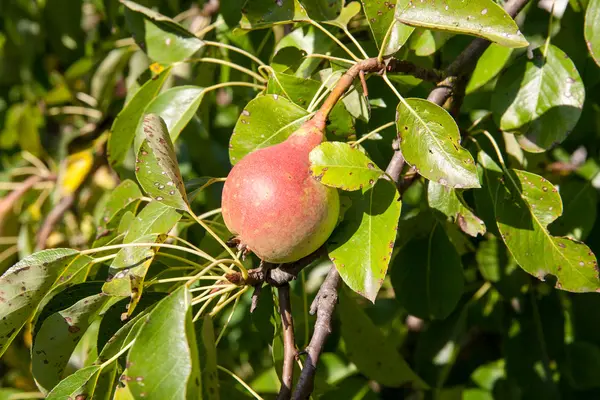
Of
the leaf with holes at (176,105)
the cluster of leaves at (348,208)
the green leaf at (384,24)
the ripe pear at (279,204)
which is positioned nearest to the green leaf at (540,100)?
the cluster of leaves at (348,208)

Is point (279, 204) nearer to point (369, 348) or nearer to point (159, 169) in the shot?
point (159, 169)

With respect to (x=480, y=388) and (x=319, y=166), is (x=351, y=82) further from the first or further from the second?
(x=480, y=388)

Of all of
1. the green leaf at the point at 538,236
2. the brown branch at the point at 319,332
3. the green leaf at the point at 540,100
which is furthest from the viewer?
the green leaf at the point at 540,100

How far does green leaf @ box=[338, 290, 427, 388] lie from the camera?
115 cm

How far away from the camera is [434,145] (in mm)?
790

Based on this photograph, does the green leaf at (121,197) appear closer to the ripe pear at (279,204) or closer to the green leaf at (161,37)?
the green leaf at (161,37)

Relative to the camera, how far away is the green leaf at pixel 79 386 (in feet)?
2.62

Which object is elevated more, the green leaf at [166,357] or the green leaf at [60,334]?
the green leaf at [166,357]

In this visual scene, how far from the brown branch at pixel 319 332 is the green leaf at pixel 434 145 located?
19cm

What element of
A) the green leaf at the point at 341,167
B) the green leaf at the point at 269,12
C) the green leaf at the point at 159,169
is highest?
the green leaf at the point at 269,12

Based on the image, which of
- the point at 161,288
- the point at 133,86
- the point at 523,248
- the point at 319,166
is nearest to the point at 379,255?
the point at 319,166

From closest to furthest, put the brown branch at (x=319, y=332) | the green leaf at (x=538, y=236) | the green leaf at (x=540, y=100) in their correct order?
the brown branch at (x=319, y=332)
the green leaf at (x=538, y=236)
the green leaf at (x=540, y=100)

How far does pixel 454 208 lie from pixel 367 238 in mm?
227

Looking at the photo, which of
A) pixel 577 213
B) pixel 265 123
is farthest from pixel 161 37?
pixel 577 213
